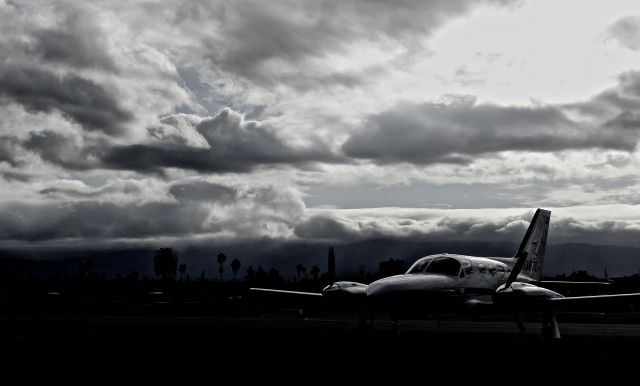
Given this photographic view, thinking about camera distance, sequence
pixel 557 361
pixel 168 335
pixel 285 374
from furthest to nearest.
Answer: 1. pixel 168 335
2. pixel 557 361
3. pixel 285 374

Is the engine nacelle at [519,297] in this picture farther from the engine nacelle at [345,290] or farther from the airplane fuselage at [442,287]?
the engine nacelle at [345,290]

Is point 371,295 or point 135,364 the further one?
point 371,295

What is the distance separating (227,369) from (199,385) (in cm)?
293

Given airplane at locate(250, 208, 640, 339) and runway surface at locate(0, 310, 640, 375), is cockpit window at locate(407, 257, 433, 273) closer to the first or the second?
airplane at locate(250, 208, 640, 339)

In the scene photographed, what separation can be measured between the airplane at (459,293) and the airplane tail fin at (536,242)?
394 cm

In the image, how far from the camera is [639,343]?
2667 cm

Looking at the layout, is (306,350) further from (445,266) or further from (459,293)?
(445,266)

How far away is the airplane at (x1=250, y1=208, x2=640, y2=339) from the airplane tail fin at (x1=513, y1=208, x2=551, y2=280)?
3939 millimetres

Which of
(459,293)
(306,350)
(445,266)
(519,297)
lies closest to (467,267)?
(445,266)

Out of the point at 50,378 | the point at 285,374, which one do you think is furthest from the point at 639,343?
the point at 50,378

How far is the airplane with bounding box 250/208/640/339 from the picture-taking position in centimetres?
2583

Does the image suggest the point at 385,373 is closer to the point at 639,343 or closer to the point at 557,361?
the point at 557,361

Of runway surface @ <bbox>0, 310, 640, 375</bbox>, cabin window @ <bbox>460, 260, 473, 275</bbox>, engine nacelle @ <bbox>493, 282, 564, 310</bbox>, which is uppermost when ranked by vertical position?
cabin window @ <bbox>460, 260, 473, 275</bbox>

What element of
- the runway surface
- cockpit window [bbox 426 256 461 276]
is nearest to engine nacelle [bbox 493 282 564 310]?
the runway surface
